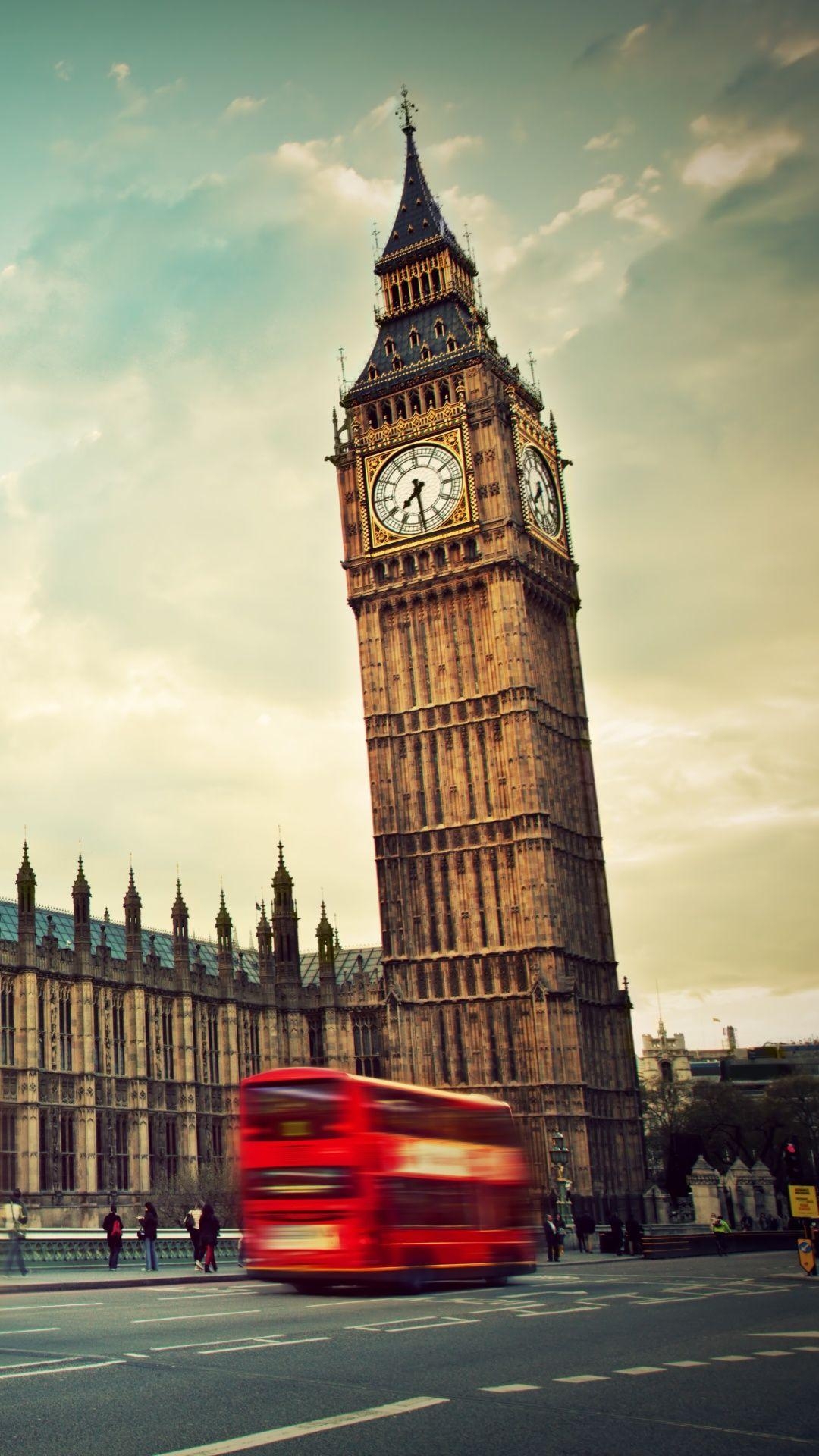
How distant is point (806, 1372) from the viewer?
13016mm

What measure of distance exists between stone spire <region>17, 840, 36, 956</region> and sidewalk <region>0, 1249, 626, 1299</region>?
1917 cm

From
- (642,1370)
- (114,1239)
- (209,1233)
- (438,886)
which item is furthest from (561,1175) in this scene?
(642,1370)

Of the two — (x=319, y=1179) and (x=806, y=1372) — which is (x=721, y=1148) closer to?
(x=319, y=1179)

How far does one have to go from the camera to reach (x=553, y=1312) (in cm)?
2012

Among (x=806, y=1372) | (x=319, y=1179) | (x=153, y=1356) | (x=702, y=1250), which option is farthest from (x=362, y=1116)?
(x=702, y=1250)

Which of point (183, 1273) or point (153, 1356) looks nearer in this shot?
point (153, 1356)

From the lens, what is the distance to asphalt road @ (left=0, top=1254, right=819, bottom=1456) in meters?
9.77

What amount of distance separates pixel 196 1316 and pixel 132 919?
40.5 m

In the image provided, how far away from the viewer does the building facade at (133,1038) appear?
5299 cm

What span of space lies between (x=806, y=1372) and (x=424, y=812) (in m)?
58.6

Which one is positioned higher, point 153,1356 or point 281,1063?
point 281,1063

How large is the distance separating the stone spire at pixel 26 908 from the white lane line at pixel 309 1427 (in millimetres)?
44639

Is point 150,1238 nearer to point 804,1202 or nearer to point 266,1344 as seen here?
point 804,1202

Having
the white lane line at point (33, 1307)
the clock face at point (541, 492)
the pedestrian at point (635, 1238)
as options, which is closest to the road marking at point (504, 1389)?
the white lane line at point (33, 1307)
